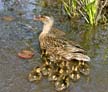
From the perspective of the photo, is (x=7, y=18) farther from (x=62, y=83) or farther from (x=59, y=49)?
(x=62, y=83)

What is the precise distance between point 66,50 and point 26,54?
0.61m

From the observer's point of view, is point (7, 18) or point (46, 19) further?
point (7, 18)

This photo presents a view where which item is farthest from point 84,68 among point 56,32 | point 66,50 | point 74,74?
point 56,32

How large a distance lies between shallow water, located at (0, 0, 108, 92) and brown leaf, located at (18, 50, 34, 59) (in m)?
0.06

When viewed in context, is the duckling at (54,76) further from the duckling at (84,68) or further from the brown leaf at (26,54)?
the brown leaf at (26,54)

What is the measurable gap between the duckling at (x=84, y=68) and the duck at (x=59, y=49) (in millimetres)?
68

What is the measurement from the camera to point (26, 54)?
6.00 metres

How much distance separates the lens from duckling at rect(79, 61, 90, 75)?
5640mm

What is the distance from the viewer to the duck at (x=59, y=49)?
579 centimetres

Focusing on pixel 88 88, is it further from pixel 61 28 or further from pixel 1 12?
pixel 1 12

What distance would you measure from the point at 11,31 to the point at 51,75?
1566 mm

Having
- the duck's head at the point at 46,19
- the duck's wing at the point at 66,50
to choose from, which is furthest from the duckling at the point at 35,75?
the duck's head at the point at 46,19

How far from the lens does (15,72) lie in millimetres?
5551

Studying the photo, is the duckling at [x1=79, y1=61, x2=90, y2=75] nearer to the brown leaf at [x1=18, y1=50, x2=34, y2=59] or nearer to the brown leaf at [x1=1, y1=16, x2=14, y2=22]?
the brown leaf at [x1=18, y1=50, x2=34, y2=59]
